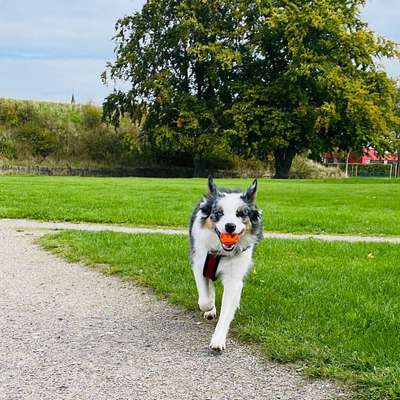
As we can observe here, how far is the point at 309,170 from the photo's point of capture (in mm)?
50281

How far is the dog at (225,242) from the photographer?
4773mm

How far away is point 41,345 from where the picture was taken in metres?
4.73

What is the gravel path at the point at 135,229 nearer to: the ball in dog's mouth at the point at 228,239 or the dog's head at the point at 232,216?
the dog's head at the point at 232,216

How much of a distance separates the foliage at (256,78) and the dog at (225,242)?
33.5m

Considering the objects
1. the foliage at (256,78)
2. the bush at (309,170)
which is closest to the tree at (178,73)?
the foliage at (256,78)

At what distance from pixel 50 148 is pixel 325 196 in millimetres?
29622

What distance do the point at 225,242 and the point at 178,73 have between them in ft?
132

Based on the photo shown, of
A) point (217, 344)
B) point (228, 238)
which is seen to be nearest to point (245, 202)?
point (228, 238)

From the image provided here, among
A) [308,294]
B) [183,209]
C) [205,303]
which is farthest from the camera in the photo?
[183,209]

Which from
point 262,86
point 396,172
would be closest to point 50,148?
point 262,86

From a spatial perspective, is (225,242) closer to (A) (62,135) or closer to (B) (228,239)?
(B) (228,239)

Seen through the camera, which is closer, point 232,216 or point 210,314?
point 232,216

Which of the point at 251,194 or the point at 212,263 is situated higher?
the point at 251,194

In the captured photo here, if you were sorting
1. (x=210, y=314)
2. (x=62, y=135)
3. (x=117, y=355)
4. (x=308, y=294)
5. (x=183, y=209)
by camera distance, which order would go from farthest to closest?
(x=62, y=135) → (x=183, y=209) → (x=308, y=294) → (x=210, y=314) → (x=117, y=355)
